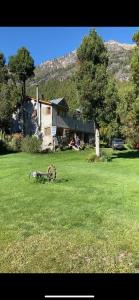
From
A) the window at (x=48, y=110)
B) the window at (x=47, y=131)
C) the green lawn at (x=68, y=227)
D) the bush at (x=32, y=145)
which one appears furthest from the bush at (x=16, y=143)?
the green lawn at (x=68, y=227)

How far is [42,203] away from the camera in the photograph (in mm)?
14969

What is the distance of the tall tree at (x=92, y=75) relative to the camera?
3853cm

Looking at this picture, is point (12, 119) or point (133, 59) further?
point (12, 119)

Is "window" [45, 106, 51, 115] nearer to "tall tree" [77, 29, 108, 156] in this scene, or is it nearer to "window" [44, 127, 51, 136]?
"window" [44, 127, 51, 136]

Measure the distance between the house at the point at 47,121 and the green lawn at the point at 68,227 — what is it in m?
32.8

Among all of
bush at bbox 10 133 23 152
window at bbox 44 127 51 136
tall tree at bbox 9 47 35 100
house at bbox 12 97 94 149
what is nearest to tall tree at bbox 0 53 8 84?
tall tree at bbox 9 47 35 100

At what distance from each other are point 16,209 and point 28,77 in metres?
43.1

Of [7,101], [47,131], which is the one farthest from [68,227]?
[47,131]

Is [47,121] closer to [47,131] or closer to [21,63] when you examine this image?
[47,131]

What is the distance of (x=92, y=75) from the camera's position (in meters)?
→ 38.8
